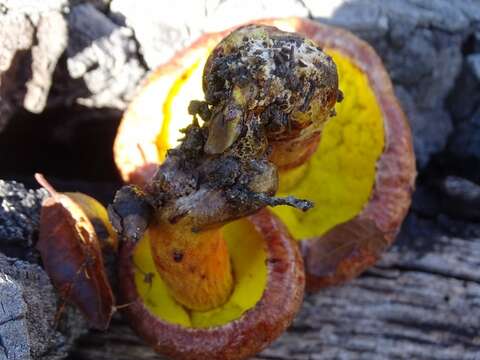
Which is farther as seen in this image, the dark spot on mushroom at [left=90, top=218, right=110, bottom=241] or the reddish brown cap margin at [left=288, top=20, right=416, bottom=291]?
the reddish brown cap margin at [left=288, top=20, right=416, bottom=291]

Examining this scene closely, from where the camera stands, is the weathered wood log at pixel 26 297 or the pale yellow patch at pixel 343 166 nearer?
the weathered wood log at pixel 26 297

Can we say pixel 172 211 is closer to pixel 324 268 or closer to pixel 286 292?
pixel 286 292

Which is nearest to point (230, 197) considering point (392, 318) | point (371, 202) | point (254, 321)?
point (254, 321)

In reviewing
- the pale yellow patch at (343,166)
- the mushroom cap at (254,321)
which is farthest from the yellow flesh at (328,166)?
A: the mushroom cap at (254,321)

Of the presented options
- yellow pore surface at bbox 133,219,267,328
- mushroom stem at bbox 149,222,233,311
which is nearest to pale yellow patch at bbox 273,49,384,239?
yellow pore surface at bbox 133,219,267,328

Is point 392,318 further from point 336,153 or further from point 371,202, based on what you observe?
point 336,153

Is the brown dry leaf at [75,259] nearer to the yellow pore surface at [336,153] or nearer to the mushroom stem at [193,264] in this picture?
the mushroom stem at [193,264]

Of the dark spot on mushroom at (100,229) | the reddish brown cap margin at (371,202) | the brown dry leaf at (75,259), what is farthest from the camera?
the reddish brown cap margin at (371,202)

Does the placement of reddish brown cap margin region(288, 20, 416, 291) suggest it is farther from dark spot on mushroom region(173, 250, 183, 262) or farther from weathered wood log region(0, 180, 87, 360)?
weathered wood log region(0, 180, 87, 360)
